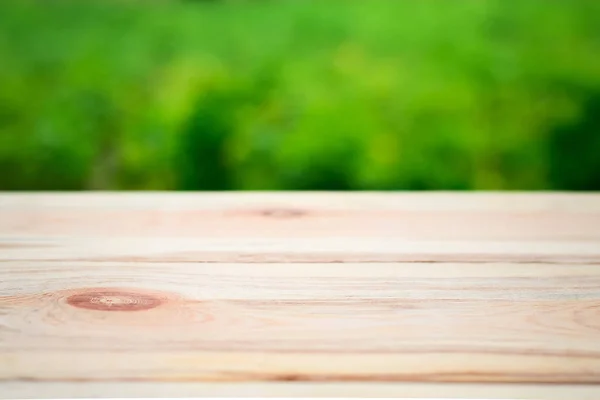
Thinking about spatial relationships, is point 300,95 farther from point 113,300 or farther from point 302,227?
point 113,300

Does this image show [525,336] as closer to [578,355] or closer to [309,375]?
[578,355]

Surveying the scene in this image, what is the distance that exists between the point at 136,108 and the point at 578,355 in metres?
0.82

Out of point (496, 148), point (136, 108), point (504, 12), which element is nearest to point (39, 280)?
point (136, 108)

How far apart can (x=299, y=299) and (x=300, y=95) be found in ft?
1.65

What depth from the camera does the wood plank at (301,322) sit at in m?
0.55

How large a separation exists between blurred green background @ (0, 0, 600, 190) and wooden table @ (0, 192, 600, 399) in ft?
0.41

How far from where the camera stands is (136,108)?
106 cm

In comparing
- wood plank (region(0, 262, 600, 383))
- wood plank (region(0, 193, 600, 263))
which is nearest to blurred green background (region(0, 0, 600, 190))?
wood plank (region(0, 193, 600, 263))

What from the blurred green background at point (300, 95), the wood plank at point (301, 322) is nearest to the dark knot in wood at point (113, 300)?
the wood plank at point (301, 322)

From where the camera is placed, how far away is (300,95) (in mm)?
1054

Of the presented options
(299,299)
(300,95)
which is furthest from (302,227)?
(300,95)

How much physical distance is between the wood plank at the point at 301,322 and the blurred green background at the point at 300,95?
0.35 m

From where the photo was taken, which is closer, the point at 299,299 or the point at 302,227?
the point at 299,299

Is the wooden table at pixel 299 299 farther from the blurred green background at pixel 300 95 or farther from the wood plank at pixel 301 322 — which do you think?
the blurred green background at pixel 300 95
